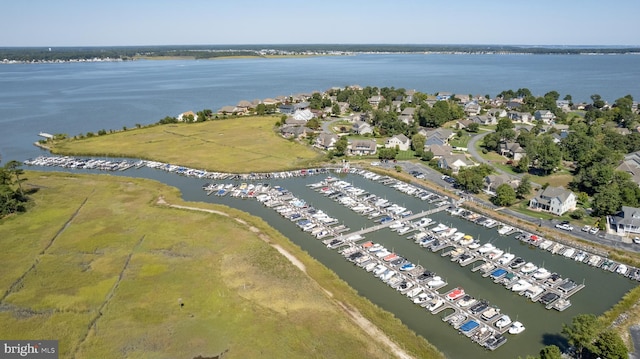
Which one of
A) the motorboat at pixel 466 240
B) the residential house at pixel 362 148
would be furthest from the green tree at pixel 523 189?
the residential house at pixel 362 148

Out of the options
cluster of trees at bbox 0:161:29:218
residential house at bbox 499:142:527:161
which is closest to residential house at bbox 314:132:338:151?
residential house at bbox 499:142:527:161

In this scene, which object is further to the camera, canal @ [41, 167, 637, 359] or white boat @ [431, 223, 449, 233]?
white boat @ [431, 223, 449, 233]

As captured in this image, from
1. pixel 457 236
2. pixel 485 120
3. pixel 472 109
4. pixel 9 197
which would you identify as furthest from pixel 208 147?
pixel 472 109

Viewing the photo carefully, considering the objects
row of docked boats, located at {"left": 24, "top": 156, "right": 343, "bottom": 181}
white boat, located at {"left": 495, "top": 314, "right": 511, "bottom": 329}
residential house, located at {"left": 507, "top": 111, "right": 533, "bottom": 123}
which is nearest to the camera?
white boat, located at {"left": 495, "top": 314, "right": 511, "bottom": 329}

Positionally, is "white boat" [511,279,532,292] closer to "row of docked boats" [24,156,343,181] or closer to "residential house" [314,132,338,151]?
"row of docked boats" [24,156,343,181]

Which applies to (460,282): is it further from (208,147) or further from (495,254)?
(208,147)

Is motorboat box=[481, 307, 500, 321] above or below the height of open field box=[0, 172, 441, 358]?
below

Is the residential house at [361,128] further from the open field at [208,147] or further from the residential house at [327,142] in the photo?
the open field at [208,147]
